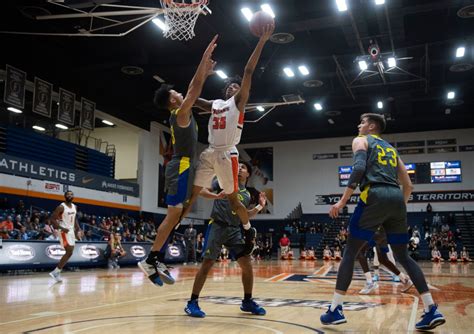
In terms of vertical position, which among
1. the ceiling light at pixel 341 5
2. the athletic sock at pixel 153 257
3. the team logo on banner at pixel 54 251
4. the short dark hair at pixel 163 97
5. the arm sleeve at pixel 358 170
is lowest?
the team logo on banner at pixel 54 251

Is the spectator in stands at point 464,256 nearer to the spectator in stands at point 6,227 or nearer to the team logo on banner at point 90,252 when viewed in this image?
the team logo on banner at point 90,252

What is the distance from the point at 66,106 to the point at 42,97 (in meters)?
1.39

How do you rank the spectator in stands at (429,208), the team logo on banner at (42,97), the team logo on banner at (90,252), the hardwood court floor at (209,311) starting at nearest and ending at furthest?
the hardwood court floor at (209,311) → the team logo on banner at (90,252) → the team logo on banner at (42,97) → the spectator in stands at (429,208)

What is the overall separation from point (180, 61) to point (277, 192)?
54.6 feet

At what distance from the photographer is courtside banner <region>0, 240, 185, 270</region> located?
40.9 feet

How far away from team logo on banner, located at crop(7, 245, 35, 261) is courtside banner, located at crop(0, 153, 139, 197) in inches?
218

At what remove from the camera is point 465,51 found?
19.2m

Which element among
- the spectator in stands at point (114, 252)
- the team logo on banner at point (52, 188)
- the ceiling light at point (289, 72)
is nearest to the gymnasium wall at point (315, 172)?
the team logo on banner at point (52, 188)

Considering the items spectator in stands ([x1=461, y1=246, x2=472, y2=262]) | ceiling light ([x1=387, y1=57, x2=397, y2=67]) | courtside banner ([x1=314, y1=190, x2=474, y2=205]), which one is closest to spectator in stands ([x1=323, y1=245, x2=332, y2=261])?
spectator in stands ([x1=461, y1=246, x2=472, y2=262])

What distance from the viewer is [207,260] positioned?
538 cm

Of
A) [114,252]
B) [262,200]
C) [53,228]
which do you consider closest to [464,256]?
[114,252]

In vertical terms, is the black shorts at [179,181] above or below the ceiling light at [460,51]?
below

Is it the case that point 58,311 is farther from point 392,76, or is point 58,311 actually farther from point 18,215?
point 392,76

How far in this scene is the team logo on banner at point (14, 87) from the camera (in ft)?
54.9
